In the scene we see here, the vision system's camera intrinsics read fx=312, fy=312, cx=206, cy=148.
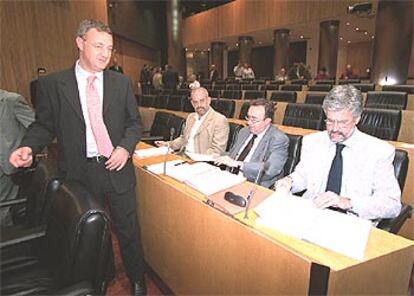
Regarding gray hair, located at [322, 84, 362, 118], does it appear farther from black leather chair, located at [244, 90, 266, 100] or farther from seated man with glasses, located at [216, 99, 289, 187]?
black leather chair, located at [244, 90, 266, 100]

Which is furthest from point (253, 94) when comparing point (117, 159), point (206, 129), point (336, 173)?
point (117, 159)

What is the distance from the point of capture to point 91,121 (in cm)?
157

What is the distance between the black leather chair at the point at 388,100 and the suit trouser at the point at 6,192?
12.8 feet

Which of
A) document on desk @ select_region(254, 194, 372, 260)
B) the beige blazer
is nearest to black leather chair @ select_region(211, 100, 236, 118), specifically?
the beige blazer

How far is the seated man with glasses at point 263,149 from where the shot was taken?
207 cm

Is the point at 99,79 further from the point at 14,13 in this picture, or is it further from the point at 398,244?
the point at 14,13

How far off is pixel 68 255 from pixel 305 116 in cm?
278

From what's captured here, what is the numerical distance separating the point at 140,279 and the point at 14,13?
4.87m

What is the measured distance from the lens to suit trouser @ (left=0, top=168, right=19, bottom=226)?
2.01 meters

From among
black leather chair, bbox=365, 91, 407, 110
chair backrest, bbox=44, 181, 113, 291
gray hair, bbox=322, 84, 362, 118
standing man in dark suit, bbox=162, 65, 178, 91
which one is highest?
standing man in dark suit, bbox=162, 65, 178, 91

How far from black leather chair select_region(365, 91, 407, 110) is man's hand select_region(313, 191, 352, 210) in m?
3.01

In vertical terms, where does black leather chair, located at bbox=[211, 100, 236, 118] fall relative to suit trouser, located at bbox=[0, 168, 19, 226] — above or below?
above

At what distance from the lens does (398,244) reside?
105 cm

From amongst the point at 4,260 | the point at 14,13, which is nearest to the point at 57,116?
the point at 4,260
